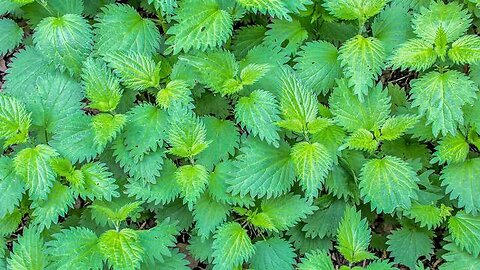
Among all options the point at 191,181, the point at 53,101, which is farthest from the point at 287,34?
the point at 53,101

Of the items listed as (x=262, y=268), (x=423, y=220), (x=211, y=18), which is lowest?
(x=262, y=268)

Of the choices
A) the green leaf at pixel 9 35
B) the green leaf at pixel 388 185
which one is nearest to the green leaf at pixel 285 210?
the green leaf at pixel 388 185

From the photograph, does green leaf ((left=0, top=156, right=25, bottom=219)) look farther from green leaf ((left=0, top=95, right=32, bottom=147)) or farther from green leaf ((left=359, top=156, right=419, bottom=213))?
green leaf ((left=359, top=156, right=419, bottom=213))

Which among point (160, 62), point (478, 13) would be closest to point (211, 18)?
point (160, 62)

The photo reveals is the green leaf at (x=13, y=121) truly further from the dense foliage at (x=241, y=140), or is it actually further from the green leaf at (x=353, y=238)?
the green leaf at (x=353, y=238)

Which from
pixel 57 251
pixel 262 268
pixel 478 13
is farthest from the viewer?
pixel 478 13

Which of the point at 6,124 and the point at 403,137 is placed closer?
the point at 6,124

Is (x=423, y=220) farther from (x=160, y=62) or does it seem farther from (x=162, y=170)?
(x=160, y=62)

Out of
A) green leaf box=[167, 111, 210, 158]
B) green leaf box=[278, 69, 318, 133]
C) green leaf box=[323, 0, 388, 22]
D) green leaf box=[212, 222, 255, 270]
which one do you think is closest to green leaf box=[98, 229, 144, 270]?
green leaf box=[212, 222, 255, 270]
